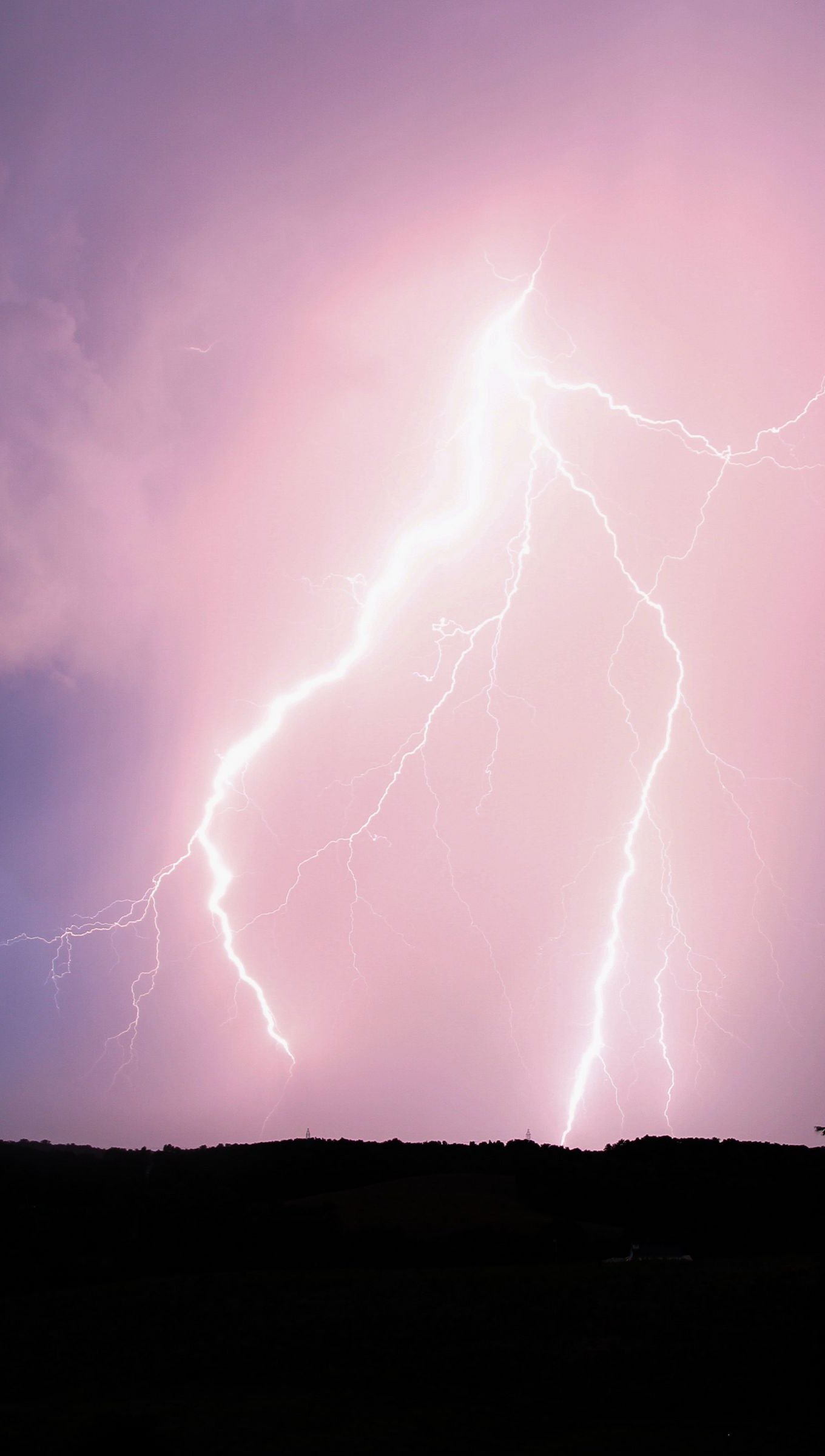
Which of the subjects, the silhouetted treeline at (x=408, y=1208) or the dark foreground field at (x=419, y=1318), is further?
the silhouetted treeline at (x=408, y=1208)

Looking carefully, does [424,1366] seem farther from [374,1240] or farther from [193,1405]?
[374,1240]

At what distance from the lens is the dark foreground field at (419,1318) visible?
10734mm

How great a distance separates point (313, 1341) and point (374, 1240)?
10507 mm

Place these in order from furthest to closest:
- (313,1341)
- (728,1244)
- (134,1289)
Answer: (728,1244) → (134,1289) → (313,1341)

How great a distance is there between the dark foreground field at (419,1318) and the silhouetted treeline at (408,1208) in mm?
129

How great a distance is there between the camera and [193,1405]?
11.7 meters

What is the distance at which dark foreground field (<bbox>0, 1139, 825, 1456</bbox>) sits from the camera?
35.2 feet

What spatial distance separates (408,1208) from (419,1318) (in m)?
14.8

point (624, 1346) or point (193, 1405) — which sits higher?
point (624, 1346)

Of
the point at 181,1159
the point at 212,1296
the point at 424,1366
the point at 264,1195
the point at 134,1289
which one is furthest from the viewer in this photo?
the point at 181,1159

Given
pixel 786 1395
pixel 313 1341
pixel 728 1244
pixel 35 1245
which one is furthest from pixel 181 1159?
pixel 786 1395

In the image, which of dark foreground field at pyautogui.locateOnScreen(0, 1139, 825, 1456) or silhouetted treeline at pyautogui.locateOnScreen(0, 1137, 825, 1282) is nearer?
dark foreground field at pyautogui.locateOnScreen(0, 1139, 825, 1456)

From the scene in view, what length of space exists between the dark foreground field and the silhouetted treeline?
13 centimetres

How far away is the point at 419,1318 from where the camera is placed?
15203 millimetres
